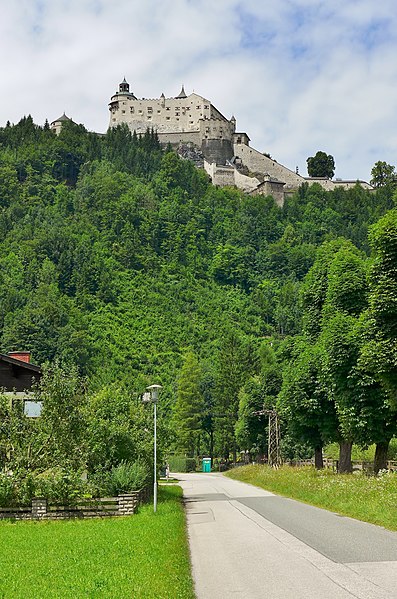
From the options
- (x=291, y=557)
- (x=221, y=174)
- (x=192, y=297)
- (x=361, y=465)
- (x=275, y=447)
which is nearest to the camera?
(x=291, y=557)

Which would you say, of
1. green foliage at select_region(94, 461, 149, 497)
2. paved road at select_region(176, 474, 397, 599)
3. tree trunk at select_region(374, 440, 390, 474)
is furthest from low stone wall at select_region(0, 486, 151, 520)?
tree trunk at select_region(374, 440, 390, 474)

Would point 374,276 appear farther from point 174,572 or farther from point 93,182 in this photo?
point 93,182

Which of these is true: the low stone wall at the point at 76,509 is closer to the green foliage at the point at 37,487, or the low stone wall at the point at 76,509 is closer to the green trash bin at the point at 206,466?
the green foliage at the point at 37,487

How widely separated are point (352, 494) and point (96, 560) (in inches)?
529

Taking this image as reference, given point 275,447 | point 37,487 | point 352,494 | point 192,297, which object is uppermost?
point 192,297

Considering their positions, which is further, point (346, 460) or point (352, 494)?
point (346, 460)

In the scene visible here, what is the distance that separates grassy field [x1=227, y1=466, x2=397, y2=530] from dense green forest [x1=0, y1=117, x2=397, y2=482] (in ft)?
10.2

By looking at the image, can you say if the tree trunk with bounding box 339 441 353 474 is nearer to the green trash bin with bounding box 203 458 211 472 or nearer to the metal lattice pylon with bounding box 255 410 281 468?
the metal lattice pylon with bounding box 255 410 281 468

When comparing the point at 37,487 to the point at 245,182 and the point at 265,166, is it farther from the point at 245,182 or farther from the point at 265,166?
the point at 265,166

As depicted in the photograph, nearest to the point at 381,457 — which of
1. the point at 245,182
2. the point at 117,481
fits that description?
the point at 117,481

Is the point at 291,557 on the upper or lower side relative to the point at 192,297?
lower

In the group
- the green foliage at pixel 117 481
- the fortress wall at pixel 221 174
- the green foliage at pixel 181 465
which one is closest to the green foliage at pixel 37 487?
the green foliage at pixel 117 481

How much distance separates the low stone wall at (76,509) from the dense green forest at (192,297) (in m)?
3.14

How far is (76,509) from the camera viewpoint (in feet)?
82.3
